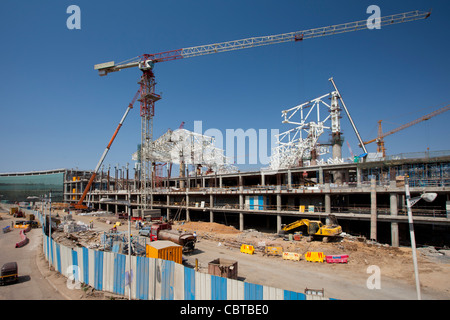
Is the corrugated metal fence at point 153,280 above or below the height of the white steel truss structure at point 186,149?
below

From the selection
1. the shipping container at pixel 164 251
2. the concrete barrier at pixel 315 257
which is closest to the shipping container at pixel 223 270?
the shipping container at pixel 164 251

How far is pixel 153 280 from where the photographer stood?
1252cm

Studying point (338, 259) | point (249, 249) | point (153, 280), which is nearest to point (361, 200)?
point (338, 259)

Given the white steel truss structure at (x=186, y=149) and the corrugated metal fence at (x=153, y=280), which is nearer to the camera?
the corrugated metal fence at (x=153, y=280)

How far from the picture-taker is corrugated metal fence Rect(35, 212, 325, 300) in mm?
9617

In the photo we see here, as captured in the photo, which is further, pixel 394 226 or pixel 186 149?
pixel 186 149

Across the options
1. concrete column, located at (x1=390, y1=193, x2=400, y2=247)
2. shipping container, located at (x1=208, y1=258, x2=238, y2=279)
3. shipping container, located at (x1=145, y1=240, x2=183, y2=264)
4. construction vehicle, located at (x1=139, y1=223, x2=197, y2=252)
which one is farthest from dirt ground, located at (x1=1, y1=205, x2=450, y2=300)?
shipping container, located at (x1=145, y1=240, x2=183, y2=264)

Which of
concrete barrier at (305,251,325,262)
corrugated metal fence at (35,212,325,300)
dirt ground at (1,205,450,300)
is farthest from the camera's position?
concrete barrier at (305,251,325,262)

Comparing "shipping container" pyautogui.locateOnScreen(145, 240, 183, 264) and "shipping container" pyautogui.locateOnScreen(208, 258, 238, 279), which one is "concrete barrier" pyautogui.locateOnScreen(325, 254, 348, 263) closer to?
"shipping container" pyautogui.locateOnScreen(208, 258, 238, 279)

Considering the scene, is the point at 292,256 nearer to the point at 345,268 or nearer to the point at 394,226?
the point at 345,268

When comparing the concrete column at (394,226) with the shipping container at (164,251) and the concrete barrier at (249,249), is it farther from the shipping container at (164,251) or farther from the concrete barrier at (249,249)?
the shipping container at (164,251)

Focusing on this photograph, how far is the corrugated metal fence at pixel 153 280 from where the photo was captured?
31.6 feet
